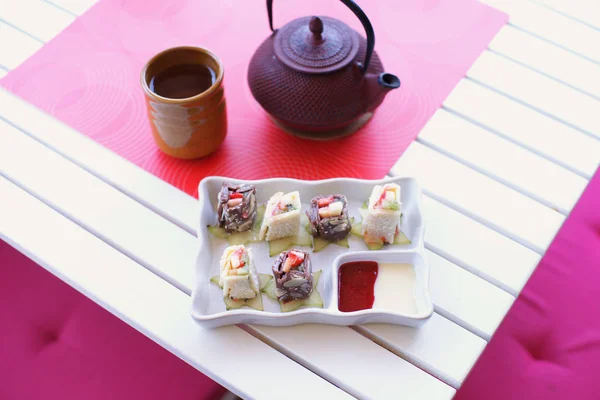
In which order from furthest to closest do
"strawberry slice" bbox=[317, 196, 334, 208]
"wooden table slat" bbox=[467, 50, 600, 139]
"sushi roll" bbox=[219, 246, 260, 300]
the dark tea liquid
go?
"wooden table slat" bbox=[467, 50, 600, 139] → the dark tea liquid → "strawberry slice" bbox=[317, 196, 334, 208] → "sushi roll" bbox=[219, 246, 260, 300]

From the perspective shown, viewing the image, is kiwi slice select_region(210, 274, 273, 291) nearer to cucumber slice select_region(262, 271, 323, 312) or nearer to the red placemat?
cucumber slice select_region(262, 271, 323, 312)

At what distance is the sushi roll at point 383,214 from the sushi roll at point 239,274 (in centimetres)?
22

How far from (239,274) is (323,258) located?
0.61ft

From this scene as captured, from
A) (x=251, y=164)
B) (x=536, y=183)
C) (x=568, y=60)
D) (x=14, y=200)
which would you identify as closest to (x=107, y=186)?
(x=14, y=200)

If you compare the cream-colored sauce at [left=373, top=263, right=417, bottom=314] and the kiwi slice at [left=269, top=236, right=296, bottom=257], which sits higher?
the cream-colored sauce at [left=373, top=263, right=417, bottom=314]

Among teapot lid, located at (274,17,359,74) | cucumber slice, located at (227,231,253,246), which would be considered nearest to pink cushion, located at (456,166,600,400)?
cucumber slice, located at (227,231,253,246)

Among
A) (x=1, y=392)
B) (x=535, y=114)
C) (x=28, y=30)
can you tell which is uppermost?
(x=535, y=114)

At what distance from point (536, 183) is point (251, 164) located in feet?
1.94

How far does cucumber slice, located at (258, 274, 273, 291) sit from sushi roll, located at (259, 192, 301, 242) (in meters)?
0.07

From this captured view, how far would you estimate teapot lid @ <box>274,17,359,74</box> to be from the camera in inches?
45.2

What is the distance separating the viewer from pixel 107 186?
4.00 ft

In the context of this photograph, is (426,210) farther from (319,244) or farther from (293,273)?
(293,273)

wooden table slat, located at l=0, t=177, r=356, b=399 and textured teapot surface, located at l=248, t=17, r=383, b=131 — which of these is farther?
textured teapot surface, located at l=248, t=17, r=383, b=131

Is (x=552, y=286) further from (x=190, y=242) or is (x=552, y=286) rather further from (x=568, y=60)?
(x=190, y=242)
